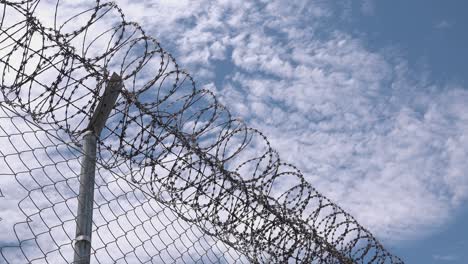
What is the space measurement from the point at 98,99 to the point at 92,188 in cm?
58

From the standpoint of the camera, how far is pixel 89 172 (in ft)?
12.9

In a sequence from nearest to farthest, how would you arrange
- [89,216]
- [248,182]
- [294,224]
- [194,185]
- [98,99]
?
[89,216] < [98,99] < [194,185] < [248,182] < [294,224]

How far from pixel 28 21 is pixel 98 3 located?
1.53 feet

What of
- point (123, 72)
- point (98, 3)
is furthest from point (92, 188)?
point (98, 3)

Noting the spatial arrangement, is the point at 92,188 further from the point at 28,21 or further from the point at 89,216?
the point at 28,21

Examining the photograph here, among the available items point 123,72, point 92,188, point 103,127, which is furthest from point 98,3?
point 92,188

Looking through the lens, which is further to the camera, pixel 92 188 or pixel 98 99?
pixel 98 99

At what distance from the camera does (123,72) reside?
166 inches

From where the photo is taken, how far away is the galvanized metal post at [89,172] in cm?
373

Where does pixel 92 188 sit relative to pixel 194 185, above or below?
below

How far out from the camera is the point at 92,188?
3879mm

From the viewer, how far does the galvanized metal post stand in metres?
3.73

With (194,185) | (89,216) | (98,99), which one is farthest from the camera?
(194,185)

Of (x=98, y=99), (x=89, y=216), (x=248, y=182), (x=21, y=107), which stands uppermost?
(x=248, y=182)
